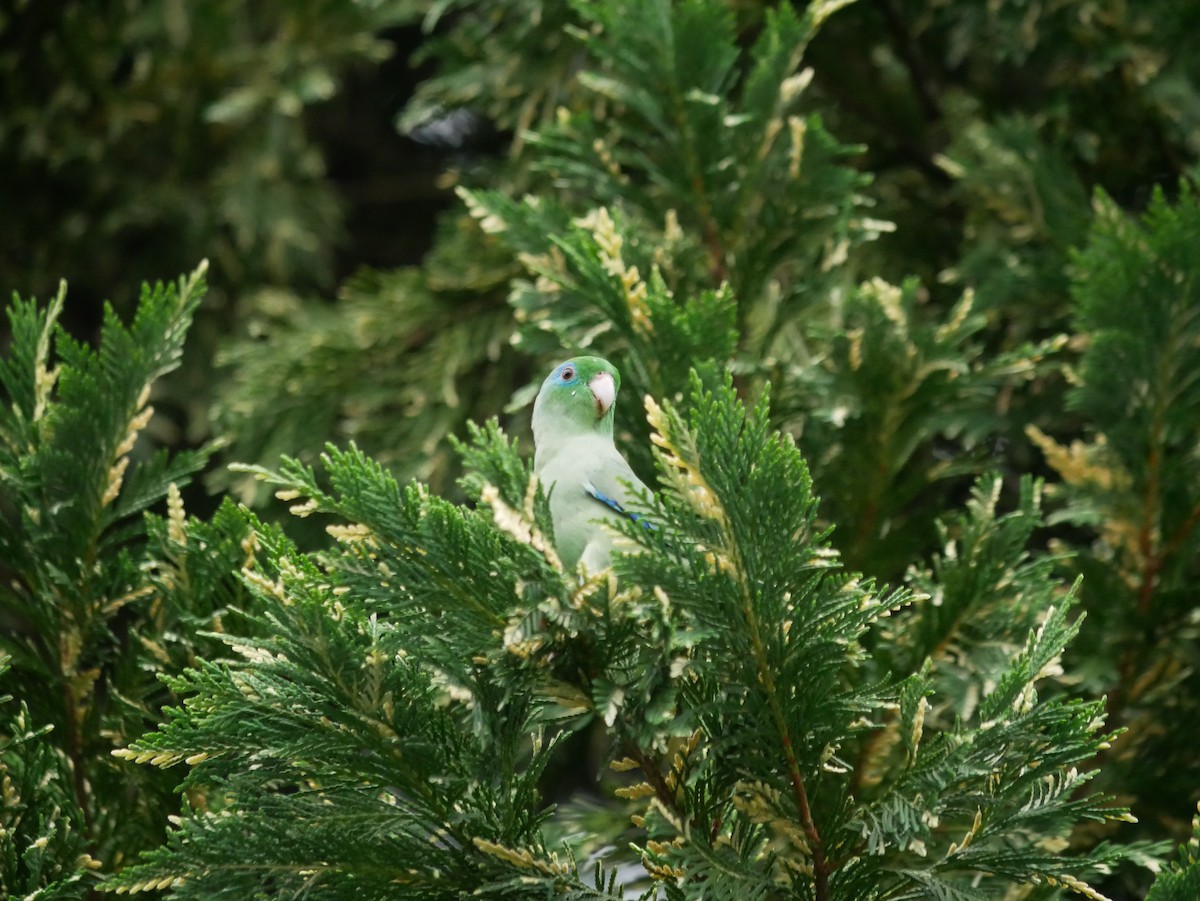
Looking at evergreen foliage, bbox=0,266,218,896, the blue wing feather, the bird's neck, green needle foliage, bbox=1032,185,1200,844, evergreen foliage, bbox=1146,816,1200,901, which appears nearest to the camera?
evergreen foliage, bbox=1146,816,1200,901

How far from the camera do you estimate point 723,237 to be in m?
2.46

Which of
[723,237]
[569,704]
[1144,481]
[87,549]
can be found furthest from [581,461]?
[1144,481]

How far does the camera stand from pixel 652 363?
1.96 m

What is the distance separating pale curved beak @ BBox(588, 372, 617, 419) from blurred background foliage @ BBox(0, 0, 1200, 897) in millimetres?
202

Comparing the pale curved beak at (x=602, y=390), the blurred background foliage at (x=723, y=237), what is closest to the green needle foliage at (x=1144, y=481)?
the blurred background foliage at (x=723, y=237)

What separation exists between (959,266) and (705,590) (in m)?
1.86

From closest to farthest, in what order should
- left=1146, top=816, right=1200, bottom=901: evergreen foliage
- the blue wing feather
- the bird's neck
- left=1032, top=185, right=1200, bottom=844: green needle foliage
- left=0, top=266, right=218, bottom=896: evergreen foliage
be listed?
left=1146, top=816, right=1200, bottom=901: evergreen foliage
the blue wing feather
the bird's neck
left=0, top=266, right=218, bottom=896: evergreen foliage
left=1032, top=185, right=1200, bottom=844: green needle foliage

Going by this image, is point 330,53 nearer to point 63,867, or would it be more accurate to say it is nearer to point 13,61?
point 13,61

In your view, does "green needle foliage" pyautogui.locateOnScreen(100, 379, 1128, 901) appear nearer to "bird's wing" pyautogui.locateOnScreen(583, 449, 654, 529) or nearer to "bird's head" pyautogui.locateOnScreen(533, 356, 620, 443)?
"bird's wing" pyautogui.locateOnScreen(583, 449, 654, 529)

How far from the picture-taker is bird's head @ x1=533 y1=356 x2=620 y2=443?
1736mm

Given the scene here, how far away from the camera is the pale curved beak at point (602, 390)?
5.67 ft

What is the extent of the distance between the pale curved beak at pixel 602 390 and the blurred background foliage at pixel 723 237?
0.20 metres

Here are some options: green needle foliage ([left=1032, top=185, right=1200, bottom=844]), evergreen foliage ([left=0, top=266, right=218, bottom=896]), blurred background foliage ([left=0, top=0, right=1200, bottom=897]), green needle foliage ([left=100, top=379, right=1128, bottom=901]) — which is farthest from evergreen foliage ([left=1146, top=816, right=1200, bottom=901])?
evergreen foliage ([left=0, top=266, right=218, bottom=896])

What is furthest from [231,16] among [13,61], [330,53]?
[13,61]
